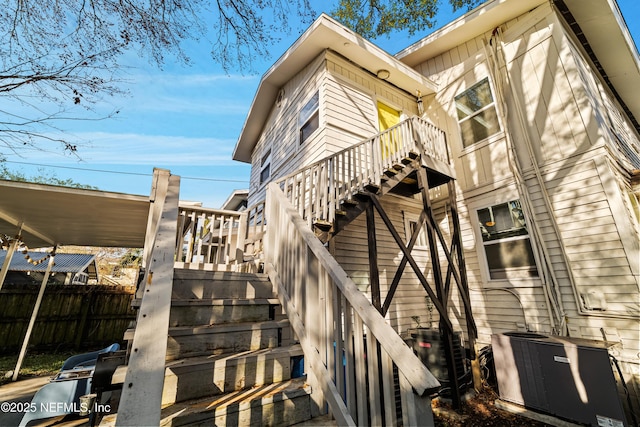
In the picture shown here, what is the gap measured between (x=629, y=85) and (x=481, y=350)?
8888 mm

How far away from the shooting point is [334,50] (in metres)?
6.40

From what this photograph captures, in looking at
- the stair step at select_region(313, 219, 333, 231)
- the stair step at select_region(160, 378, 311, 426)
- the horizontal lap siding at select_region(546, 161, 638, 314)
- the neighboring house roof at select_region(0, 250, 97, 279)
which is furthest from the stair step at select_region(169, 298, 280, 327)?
the neighboring house roof at select_region(0, 250, 97, 279)

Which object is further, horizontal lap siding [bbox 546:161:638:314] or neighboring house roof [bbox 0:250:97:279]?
neighboring house roof [bbox 0:250:97:279]

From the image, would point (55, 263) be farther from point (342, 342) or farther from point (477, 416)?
point (477, 416)

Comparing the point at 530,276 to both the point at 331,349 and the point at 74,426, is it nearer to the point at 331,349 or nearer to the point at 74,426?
the point at 331,349

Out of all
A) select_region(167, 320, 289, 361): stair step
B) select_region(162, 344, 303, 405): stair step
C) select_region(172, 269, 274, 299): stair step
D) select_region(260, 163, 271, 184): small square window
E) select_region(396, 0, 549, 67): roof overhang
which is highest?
select_region(396, 0, 549, 67): roof overhang

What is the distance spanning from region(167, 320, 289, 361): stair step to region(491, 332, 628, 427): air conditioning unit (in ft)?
11.7

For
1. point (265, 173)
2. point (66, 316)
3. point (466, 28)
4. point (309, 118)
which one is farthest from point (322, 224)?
point (66, 316)

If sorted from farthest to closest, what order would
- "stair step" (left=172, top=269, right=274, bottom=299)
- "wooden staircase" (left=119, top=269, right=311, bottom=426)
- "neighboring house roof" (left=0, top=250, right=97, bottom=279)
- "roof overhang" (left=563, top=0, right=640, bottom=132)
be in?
"neighboring house roof" (left=0, top=250, right=97, bottom=279) → "roof overhang" (left=563, top=0, right=640, bottom=132) → "stair step" (left=172, top=269, right=274, bottom=299) → "wooden staircase" (left=119, top=269, right=311, bottom=426)

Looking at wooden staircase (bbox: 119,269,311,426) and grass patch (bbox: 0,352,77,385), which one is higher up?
wooden staircase (bbox: 119,269,311,426)

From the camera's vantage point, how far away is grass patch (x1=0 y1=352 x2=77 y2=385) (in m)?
5.96

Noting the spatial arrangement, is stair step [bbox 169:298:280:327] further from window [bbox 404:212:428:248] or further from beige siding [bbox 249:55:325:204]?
window [bbox 404:212:428:248]

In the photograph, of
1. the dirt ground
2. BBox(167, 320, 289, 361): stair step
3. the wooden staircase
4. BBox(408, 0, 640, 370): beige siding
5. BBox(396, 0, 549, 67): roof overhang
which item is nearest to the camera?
the wooden staircase

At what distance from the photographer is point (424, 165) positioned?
5.07 metres
